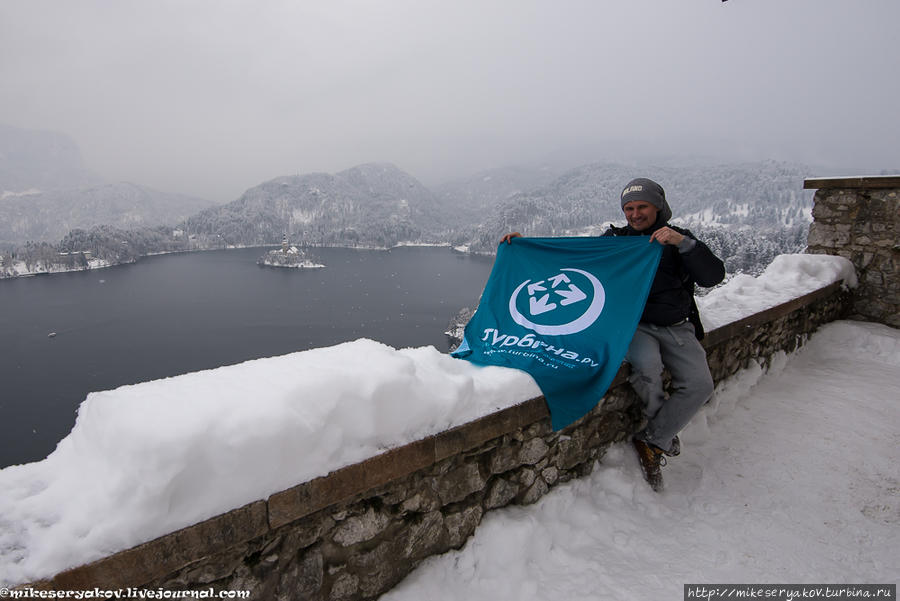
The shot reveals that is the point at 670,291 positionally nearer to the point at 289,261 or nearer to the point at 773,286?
the point at 773,286

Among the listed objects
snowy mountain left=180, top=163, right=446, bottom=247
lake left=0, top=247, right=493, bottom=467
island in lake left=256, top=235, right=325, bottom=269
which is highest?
snowy mountain left=180, top=163, right=446, bottom=247

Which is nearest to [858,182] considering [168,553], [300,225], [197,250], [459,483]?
[459,483]

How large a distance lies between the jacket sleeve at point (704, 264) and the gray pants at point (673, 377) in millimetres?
376

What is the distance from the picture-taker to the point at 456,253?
5315 inches

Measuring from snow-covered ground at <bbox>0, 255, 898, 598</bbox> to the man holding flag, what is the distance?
0.28 meters

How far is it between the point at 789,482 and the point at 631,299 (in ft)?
4.86

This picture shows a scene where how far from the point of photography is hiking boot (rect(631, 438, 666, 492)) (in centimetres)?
268

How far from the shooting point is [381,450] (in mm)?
1771

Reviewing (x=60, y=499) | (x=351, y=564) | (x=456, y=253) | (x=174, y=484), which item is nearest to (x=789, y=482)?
(x=351, y=564)

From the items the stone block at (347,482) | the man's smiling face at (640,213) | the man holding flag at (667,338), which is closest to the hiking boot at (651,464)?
the man holding flag at (667,338)

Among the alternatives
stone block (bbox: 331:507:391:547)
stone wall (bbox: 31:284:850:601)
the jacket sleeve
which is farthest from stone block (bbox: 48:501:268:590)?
the jacket sleeve

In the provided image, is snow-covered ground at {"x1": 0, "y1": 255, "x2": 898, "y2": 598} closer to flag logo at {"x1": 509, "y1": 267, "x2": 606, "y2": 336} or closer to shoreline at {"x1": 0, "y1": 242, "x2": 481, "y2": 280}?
flag logo at {"x1": 509, "y1": 267, "x2": 606, "y2": 336}

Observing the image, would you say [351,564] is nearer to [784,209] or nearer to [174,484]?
[174,484]

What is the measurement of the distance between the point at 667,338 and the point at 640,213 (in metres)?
0.83
